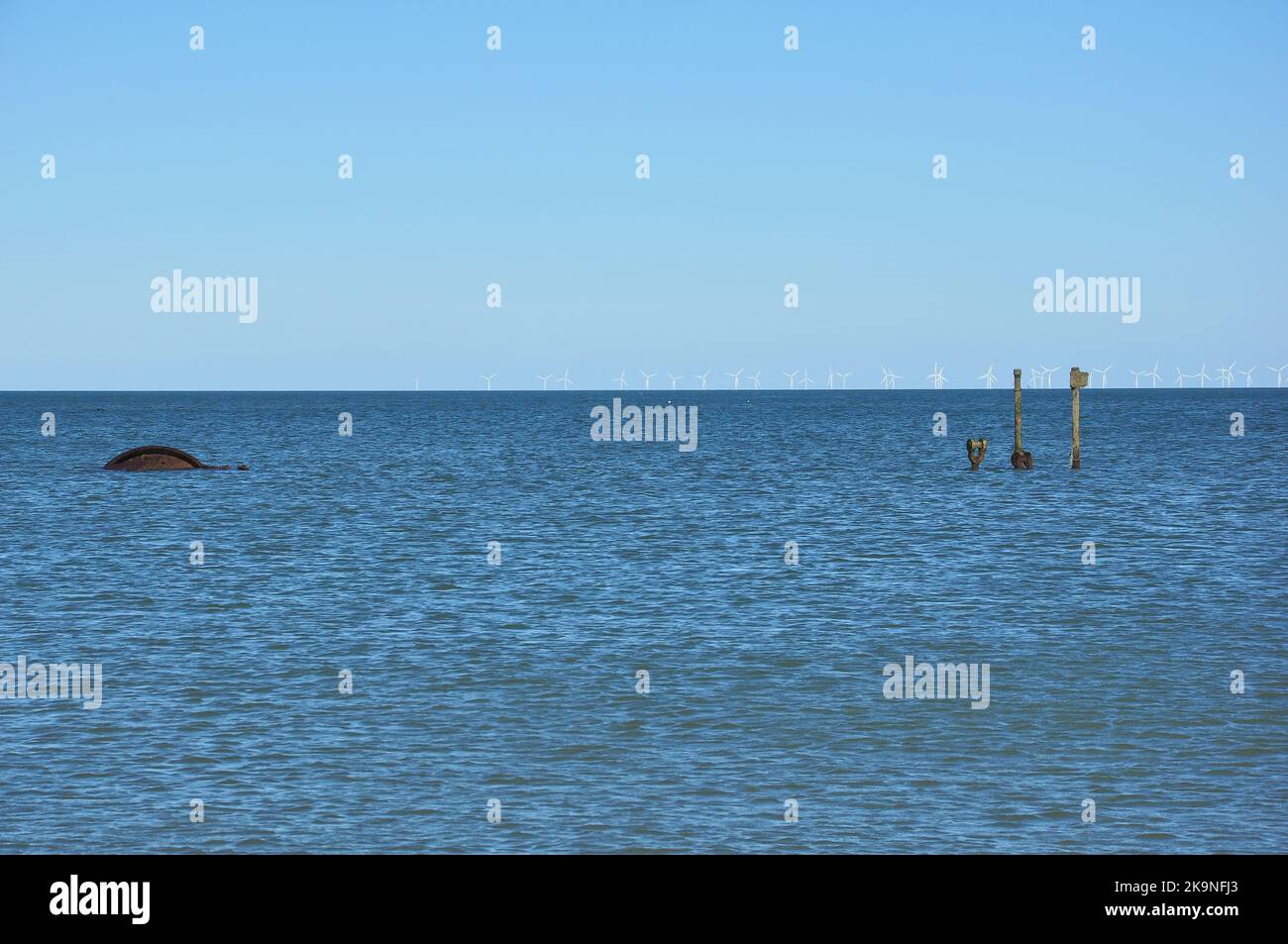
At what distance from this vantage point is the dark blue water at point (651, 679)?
16062mm

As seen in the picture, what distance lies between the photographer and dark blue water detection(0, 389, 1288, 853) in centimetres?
1606

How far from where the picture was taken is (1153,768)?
1814cm

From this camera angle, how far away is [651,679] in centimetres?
2417

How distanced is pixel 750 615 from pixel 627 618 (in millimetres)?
2668

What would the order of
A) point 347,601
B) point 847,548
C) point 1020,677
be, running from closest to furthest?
point 1020,677
point 347,601
point 847,548
